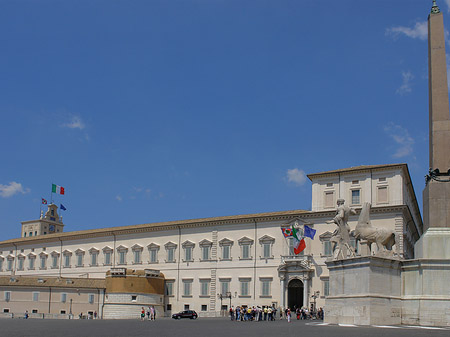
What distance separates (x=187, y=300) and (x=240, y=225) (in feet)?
28.6

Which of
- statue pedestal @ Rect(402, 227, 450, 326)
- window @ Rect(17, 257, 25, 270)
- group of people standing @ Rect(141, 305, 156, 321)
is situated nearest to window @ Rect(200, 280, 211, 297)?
group of people standing @ Rect(141, 305, 156, 321)

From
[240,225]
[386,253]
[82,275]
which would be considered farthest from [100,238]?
[386,253]

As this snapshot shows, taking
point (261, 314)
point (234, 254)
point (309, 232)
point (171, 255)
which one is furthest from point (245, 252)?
point (261, 314)

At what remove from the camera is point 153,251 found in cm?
5888

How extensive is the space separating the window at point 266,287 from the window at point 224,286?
3693 millimetres

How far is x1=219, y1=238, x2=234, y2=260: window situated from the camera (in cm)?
5347

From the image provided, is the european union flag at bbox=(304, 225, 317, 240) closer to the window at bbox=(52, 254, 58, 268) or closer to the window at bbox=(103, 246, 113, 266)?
the window at bbox=(103, 246, 113, 266)

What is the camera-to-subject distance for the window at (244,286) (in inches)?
2023

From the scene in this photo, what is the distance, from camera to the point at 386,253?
21.5 meters

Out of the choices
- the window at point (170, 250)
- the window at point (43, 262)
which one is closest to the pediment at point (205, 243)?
the window at point (170, 250)

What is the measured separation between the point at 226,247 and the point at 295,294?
7797 mm

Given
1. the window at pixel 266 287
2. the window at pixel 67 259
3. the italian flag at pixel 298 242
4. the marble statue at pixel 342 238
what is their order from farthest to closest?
the window at pixel 67 259 < the window at pixel 266 287 < the italian flag at pixel 298 242 < the marble statue at pixel 342 238

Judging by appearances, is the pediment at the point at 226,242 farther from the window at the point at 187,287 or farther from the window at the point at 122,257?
the window at the point at 122,257

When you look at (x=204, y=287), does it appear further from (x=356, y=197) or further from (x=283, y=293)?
(x=356, y=197)
